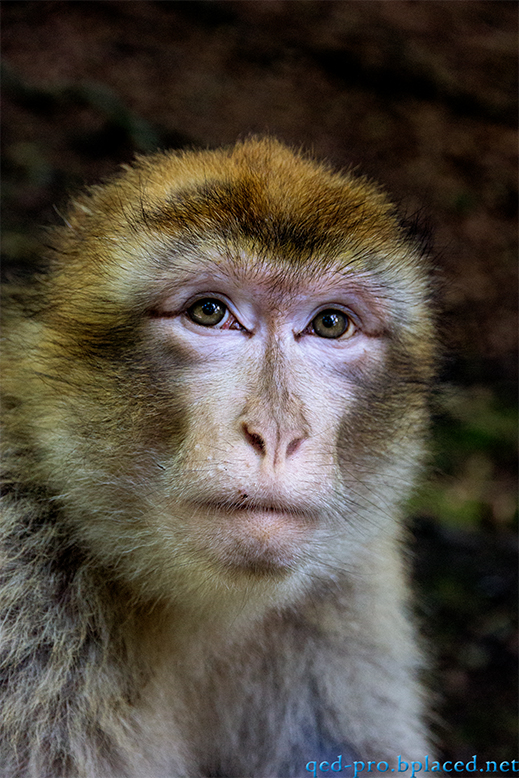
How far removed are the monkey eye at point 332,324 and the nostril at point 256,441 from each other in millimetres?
641

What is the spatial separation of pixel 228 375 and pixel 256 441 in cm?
26

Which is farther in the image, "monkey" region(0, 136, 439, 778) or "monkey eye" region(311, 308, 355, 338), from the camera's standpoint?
"monkey eye" region(311, 308, 355, 338)

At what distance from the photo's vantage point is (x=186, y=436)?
215cm

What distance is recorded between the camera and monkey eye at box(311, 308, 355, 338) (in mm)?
2537

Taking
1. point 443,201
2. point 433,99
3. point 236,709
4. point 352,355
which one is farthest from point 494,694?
point 433,99

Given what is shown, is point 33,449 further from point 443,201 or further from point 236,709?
point 443,201

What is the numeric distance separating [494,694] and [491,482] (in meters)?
1.70

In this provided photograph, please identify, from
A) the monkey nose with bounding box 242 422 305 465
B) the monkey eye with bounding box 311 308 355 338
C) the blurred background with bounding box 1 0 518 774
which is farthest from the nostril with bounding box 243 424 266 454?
the blurred background with bounding box 1 0 518 774

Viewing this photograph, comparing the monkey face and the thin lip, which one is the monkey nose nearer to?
the monkey face

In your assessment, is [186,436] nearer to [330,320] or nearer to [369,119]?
[330,320]

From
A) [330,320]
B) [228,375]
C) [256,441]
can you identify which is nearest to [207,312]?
[228,375]

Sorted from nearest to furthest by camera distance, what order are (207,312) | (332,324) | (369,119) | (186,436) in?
1. (186,436)
2. (207,312)
3. (332,324)
4. (369,119)

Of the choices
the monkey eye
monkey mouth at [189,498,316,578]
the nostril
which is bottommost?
monkey mouth at [189,498,316,578]

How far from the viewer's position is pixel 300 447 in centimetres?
207
